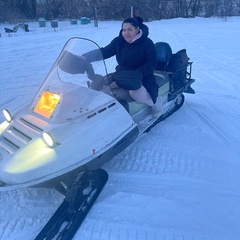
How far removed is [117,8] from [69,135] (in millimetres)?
20758

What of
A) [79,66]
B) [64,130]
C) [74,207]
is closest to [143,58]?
[79,66]

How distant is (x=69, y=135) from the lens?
211cm

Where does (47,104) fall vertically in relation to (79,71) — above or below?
below

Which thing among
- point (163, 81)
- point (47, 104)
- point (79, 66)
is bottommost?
point (163, 81)

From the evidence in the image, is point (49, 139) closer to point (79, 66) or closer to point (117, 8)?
point (79, 66)

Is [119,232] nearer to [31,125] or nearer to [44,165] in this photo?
[44,165]

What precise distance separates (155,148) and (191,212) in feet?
3.21

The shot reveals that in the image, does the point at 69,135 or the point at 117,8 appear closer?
the point at 69,135

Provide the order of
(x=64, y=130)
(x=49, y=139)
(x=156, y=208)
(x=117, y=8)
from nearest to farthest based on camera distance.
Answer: (x=49, y=139), (x=64, y=130), (x=156, y=208), (x=117, y=8)

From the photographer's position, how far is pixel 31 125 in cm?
226

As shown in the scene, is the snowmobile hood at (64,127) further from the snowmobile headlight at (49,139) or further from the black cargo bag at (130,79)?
the black cargo bag at (130,79)

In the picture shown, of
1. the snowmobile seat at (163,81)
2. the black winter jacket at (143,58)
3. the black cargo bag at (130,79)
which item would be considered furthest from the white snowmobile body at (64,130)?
the snowmobile seat at (163,81)

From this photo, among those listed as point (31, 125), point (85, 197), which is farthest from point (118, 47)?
point (85, 197)

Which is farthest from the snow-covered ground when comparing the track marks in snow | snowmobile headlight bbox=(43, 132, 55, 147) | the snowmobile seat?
snowmobile headlight bbox=(43, 132, 55, 147)
